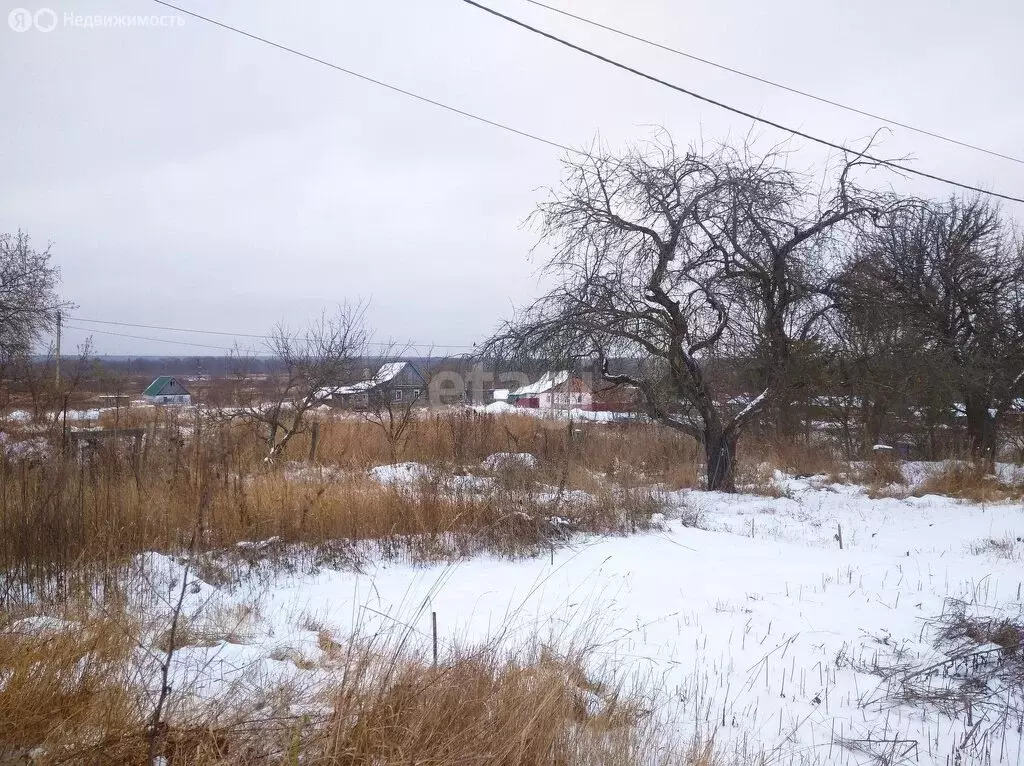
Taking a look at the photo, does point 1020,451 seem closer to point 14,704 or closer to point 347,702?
point 347,702

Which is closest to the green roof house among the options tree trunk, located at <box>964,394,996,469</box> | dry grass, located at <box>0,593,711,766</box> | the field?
the field

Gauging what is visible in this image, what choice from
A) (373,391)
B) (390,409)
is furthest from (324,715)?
(373,391)

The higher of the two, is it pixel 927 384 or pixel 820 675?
pixel 927 384

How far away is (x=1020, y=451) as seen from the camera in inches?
536

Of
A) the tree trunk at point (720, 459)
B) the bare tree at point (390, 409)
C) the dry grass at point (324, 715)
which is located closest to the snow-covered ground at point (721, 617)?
the dry grass at point (324, 715)

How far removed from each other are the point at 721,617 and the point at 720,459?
19.7 ft

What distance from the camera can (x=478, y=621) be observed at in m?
4.31

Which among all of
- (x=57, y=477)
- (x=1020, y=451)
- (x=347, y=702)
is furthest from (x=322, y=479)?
(x=1020, y=451)

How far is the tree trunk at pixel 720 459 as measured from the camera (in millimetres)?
10188

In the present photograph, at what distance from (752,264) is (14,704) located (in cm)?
965

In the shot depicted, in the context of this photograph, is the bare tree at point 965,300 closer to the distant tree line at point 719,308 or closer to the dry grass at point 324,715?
the distant tree line at point 719,308

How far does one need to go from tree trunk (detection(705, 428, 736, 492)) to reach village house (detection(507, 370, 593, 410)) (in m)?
2.03

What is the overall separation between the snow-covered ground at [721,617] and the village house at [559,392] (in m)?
3.95

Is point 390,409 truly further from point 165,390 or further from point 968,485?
point 165,390
